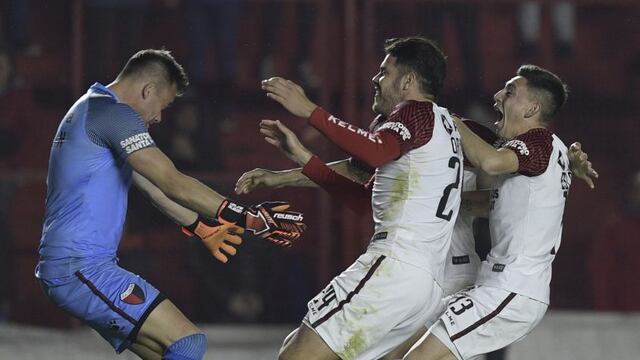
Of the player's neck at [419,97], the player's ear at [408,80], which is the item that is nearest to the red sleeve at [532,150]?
the player's neck at [419,97]

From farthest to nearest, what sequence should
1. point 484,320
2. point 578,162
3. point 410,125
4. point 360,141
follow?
point 578,162
point 484,320
point 410,125
point 360,141

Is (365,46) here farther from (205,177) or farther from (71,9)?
(71,9)

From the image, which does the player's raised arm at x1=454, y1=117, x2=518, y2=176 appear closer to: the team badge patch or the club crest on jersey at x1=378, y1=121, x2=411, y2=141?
the club crest on jersey at x1=378, y1=121, x2=411, y2=141

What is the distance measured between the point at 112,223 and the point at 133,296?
394 millimetres

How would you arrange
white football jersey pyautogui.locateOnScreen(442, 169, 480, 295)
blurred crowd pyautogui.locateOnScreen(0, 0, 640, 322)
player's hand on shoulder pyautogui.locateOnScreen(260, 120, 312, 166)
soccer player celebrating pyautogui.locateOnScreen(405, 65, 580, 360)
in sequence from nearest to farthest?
player's hand on shoulder pyautogui.locateOnScreen(260, 120, 312, 166) < soccer player celebrating pyautogui.locateOnScreen(405, 65, 580, 360) < white football jersey pyautogui.locateOnScreen(442, 169, 480, 295) < blurred crowd pyautogui.locateOnScreen(0, 0, 640, 322)

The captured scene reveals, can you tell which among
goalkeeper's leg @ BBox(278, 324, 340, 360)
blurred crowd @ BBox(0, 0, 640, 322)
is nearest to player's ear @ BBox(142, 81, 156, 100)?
goalkeeper's leg @ BBox(278, 324, 340, 360)

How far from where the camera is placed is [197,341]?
573 centimetres

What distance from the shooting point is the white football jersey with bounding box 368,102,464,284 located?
560 cm

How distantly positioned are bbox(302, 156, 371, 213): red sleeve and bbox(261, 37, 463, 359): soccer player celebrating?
0.12m

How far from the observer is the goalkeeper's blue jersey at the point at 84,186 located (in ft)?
18.8

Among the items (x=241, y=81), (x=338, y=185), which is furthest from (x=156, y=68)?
(x=241, y=81)

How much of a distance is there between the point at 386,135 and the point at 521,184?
867mm

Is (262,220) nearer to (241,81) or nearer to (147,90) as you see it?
(147,90)

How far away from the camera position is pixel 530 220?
5949 millimetres
